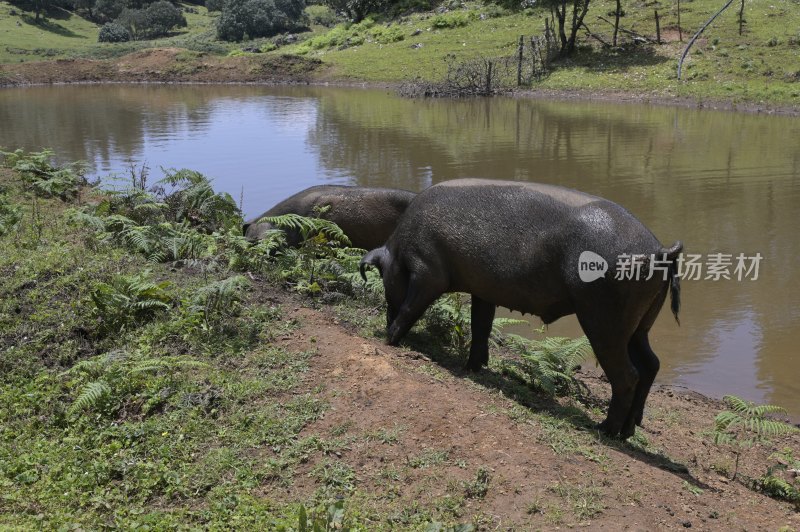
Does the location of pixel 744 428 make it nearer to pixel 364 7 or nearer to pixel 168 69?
pixel 168 69

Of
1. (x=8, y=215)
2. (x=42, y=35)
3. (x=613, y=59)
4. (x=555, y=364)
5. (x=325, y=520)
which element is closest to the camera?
(x=325, y=520)

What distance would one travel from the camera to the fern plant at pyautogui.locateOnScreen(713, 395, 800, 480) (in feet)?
19.9

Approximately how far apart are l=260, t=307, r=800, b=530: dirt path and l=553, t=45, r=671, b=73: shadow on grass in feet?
122

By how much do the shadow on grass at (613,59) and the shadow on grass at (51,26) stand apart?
56.4 metres

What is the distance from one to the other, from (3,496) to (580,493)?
355 cm

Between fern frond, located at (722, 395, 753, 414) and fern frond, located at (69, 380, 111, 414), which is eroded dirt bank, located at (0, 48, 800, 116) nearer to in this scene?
fern frond, located at (722, 395, 753, 414)

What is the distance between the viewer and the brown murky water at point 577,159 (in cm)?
934

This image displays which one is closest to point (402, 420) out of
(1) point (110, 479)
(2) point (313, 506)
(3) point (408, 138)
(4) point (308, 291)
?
(2) point (313, 506)

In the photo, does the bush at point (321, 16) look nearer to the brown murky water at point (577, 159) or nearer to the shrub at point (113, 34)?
the shrub at point (113, 34)

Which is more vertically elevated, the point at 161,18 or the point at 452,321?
the point at 161,18

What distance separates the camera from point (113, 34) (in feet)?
254

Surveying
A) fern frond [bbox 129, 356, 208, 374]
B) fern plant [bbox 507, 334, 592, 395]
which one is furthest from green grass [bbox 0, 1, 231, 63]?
fern plant [bbox 507, 334, 592, 395]

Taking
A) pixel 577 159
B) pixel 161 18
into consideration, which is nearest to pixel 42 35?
pixel 161 18

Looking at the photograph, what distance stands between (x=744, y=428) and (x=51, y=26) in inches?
3333
